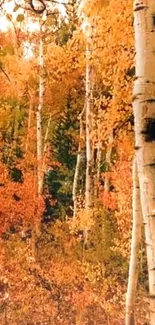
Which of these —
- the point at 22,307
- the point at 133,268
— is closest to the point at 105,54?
the point at 133,268

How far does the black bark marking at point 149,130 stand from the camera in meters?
2.14

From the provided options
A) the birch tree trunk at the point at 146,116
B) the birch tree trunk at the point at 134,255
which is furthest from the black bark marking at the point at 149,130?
the birch tree trunk at the point at 134,255

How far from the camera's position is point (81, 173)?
19.5 meters

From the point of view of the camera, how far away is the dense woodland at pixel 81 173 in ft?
7.26

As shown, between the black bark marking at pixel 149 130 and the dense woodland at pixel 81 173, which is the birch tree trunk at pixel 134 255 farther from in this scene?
the black bark marking at pixel 149 130

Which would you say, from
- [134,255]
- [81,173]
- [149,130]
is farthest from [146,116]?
[81,173]

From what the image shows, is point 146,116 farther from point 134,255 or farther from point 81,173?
point 81,173

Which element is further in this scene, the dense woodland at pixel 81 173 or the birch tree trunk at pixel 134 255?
the birch tree trunk at pixel 134 255

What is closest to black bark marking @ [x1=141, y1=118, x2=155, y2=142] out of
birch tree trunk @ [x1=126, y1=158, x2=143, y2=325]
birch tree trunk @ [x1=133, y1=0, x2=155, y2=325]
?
birch tree trunk @ [x1=133, y1=0, x2=155, y2=325]

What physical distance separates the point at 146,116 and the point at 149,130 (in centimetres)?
6

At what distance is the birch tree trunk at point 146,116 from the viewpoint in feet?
6.93

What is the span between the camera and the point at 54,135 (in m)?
20.5

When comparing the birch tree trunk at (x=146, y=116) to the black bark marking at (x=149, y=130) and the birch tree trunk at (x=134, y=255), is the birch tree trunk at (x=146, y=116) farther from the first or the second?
the birch tree trunk at (x=134, y=255)

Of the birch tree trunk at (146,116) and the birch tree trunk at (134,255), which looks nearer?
the birch tree trunk at (146,116)
